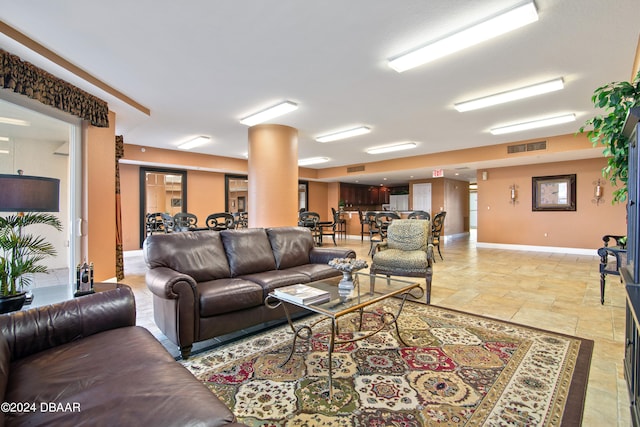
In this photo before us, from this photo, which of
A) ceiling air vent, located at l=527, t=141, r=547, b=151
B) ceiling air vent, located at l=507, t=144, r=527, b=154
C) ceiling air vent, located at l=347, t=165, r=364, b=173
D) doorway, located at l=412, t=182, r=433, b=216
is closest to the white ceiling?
ceiling air vent, located at l=527, t=141, r=547, b=151

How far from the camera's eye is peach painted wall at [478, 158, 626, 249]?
22.9ft

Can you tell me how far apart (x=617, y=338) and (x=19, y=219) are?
4.71 meters

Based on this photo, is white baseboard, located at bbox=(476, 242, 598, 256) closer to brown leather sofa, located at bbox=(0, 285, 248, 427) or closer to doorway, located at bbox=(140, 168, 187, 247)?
doorway, located at bbox=(140, 168, 187, 247)

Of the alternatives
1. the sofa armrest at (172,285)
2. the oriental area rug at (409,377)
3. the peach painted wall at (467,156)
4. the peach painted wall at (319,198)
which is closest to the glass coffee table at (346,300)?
the oriental area rug at (409,377)

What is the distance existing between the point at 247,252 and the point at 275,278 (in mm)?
577

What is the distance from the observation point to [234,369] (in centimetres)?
206

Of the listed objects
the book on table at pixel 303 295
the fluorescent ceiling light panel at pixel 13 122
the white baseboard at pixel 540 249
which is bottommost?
the white baseboard at pixel 540 249

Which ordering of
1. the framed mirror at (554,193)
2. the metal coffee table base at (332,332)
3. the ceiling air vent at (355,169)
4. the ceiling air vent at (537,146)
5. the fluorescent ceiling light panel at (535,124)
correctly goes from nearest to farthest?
the metal coffee table base at (332,332)
the fluorescent ceiling light panel at (535,124)
the ceiling air vent at (537,146)
the framed mirror at (554,193)
the ceiling air vent at (355,169)

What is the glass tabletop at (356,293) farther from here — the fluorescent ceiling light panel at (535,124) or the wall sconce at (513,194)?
the wall sconce at (513,194)

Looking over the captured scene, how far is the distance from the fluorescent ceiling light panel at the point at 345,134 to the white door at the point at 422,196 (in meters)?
6.37

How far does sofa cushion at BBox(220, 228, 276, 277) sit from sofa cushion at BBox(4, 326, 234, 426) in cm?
159

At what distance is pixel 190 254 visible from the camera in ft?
9.42

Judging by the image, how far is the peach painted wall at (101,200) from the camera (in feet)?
12.8

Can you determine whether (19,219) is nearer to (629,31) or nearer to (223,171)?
(629,31)
